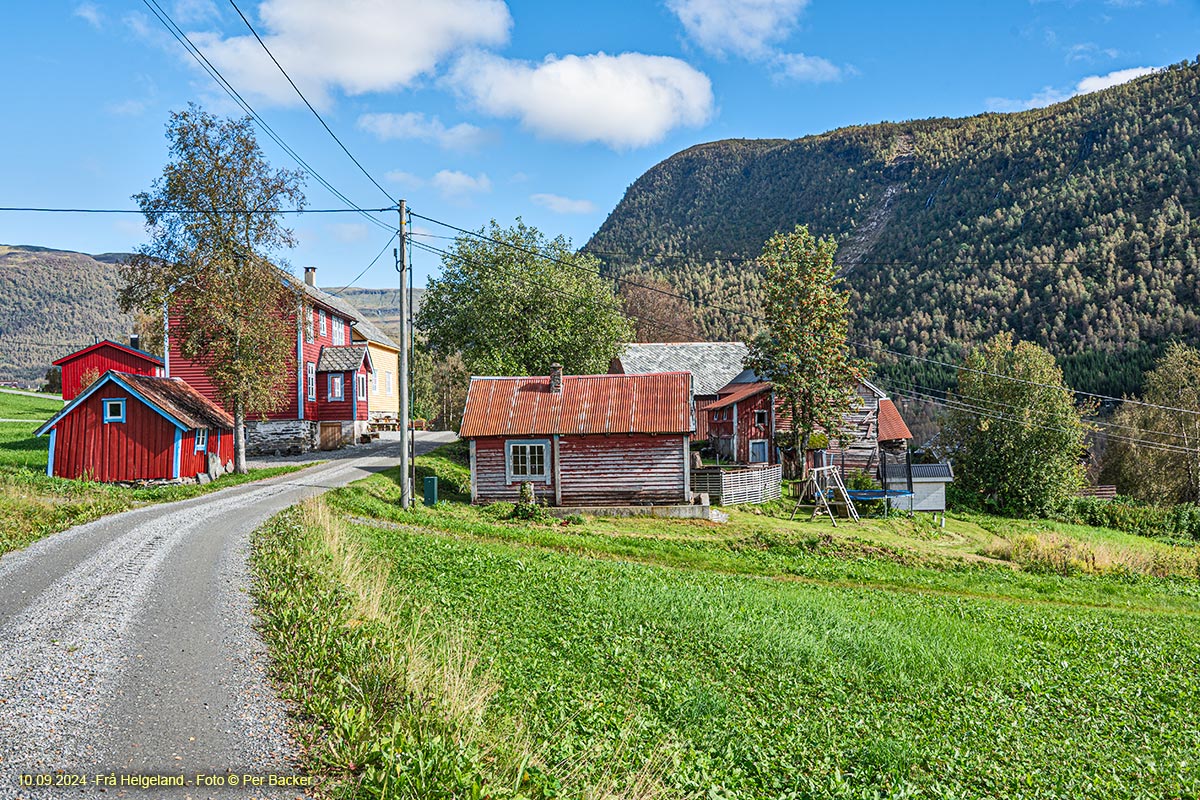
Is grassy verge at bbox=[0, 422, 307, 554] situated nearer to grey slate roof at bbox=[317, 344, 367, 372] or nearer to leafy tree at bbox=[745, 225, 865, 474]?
grey slate roof at bbox=[317, 344, 367, 372]

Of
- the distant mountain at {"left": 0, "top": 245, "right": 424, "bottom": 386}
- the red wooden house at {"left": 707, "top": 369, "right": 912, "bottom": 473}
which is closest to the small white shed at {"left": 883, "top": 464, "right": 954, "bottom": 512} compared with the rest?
the red wooden house at {"left": 707, "top": 369, "right": 912, "bottom": 473}

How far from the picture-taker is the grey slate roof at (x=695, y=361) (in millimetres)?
47344

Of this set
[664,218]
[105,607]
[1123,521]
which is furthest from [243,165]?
[664,218]

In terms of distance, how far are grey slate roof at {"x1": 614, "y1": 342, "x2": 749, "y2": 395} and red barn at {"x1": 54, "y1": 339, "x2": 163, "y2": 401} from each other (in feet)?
84.5

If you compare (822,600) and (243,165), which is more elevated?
(243,165)

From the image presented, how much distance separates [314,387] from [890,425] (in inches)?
1342

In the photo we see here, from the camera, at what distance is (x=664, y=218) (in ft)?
627

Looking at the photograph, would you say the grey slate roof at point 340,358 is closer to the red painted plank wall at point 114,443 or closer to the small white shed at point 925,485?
the red painted plank wall at point 114,443

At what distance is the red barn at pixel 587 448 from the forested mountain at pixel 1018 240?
29.7 m

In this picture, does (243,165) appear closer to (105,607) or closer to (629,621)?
(105,607)

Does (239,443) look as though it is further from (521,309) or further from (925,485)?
(925,485)

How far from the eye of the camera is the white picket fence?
31531 millimetres

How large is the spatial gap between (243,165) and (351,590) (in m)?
21.9

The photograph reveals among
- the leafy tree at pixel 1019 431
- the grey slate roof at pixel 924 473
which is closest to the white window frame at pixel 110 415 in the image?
the grey slate roof at pixel 924 473
